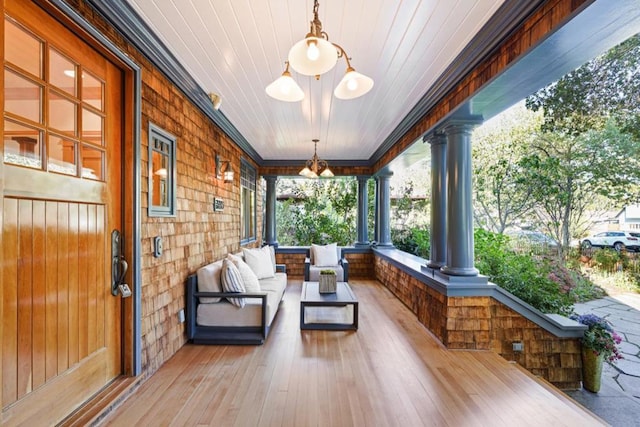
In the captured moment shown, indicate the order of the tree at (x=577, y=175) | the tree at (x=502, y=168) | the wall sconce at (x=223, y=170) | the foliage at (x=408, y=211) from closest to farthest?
the wall sconce at (x=223, y=170), the tree at (x=577, y=175), the tree at (x=502, y=168), the foliage at (x=408, y=211)

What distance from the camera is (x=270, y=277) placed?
476 centimetres

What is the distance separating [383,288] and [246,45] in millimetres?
4833

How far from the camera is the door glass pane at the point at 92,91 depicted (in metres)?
1.90

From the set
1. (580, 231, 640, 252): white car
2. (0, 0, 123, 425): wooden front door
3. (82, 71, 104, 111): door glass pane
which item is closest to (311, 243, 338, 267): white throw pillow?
(0, 0, 123, 425): wooden front door

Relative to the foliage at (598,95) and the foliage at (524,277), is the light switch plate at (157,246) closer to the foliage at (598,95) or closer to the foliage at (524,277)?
the foliage at (524,277)

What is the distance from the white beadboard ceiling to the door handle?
1.63m

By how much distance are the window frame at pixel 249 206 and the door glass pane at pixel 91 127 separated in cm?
357

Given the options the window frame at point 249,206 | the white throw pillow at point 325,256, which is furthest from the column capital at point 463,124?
the window frame at point 249,206

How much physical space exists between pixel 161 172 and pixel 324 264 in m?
4.01

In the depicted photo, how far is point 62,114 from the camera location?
1714 millimetres

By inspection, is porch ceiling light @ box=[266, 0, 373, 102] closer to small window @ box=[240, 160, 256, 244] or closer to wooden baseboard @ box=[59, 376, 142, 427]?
wooden baseboard @ box=[59, 376, 142, 427]

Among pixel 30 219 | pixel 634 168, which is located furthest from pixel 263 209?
pixel 634 168

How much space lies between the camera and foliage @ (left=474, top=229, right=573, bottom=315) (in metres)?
3.69

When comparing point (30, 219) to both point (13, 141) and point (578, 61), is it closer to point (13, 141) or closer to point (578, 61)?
point (13, 141)
